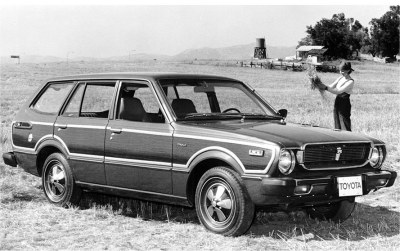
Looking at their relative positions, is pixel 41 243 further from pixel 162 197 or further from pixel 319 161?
pixel 319 161

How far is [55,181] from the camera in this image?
7.98 metres

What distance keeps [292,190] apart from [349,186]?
688 mm

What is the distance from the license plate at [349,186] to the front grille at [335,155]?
167 mm

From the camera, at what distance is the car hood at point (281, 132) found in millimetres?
6027

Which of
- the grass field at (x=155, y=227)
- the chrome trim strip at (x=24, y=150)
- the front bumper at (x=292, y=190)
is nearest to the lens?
the front bumper at (x=292, y=190)

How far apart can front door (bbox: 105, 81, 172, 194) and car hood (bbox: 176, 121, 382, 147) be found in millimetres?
391

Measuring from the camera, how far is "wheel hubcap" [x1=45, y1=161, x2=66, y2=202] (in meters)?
7.90

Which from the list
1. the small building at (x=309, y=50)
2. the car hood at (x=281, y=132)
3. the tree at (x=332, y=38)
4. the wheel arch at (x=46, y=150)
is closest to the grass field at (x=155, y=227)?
the wheel arch at (x=46, y=150)

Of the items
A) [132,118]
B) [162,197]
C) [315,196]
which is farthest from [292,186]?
[132,118]

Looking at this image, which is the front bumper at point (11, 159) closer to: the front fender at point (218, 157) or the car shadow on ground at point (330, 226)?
the front fender at point (218, 157)

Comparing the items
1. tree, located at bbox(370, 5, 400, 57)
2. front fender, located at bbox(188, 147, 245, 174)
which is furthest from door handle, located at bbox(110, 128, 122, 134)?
tree, located at bbox(370, 5, 400, 57)

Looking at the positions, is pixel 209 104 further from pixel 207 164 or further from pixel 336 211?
pixel 336 211

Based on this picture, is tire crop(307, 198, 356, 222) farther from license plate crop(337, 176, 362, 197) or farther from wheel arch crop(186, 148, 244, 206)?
wheel arch crop(186, 148, 244, 206)

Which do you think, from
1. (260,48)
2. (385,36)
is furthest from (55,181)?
(260,48)
